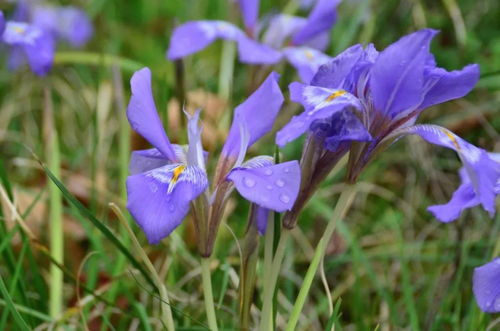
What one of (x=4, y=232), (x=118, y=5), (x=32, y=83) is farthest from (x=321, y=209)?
(x=118, y=5)

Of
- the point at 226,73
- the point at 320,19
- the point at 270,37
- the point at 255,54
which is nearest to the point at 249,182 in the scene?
the point at 255,54

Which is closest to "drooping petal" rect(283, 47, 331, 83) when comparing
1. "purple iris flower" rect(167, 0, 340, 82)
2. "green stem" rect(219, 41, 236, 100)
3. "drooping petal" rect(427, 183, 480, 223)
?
"purple iris flower" rect(167, 0, 340, 82)

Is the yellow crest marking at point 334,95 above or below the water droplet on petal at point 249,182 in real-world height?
above

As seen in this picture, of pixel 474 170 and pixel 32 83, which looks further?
pixel 32 83

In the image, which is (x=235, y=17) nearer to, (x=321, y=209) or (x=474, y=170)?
(x=321, y=209)

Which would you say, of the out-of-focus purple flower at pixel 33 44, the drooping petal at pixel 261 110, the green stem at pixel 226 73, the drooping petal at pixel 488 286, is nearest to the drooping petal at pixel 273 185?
the drooping petal at pixel 261 110

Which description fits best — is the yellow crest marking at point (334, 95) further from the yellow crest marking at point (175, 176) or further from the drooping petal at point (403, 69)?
the yellow crest marking at point (175, 176)
